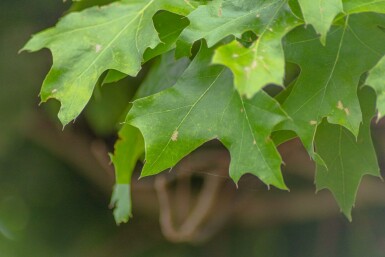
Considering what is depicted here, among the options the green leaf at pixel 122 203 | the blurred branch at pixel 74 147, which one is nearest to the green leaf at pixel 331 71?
the green leaf at pixel 122 203

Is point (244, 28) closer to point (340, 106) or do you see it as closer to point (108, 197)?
point (340, 106)

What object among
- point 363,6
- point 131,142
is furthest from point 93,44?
point 363,6

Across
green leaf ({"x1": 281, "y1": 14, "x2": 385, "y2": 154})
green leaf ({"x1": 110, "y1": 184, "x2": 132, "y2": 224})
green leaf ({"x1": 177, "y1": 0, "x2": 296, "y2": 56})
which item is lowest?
green leaf ({"x1": 110, "y1": 184, "x2": 132, "y2": 224})

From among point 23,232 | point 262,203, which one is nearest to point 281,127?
point 262,203

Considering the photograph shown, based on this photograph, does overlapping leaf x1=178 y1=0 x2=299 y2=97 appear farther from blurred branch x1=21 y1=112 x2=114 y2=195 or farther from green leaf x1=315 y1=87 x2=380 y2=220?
blurred branch x1=21 y1=112 x2=114 y2=195

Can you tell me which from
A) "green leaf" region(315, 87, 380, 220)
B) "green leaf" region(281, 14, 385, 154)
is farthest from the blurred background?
"green leaf" region(281, 14, 385, 154)

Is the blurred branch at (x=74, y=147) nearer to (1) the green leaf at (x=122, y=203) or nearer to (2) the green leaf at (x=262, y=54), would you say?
(1) the green leaf at (x=122, y=203)
